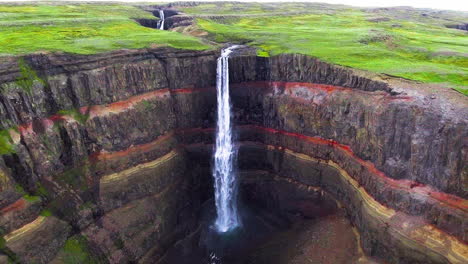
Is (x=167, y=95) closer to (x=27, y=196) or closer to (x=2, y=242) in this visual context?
(x=27, y=196)

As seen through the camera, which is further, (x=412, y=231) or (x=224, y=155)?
(x=224, y=155)

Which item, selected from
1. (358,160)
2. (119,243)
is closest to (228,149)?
(358,160)

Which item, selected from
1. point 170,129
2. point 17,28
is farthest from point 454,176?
point 17,28

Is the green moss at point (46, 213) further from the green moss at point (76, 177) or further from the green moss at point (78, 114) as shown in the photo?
the green moss at point (78, 114)

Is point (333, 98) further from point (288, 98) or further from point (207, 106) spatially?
point (207, 106)

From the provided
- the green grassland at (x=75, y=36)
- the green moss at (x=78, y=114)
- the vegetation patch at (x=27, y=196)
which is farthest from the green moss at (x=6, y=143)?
the green grassland at (x=75, y=36)

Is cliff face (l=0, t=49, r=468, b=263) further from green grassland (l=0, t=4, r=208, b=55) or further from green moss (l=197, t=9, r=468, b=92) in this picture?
green moss (l=197, t=9, r=468, b=92)

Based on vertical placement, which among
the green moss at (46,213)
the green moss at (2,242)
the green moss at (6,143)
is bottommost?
the green moss at (2,242)

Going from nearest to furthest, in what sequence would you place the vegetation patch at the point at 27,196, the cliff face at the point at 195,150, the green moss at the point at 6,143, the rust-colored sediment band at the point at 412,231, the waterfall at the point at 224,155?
the rust-colored sediment band at the point at 412,231 → the cliff face at the point at 195,150 → the green moss at the point at 6,143 → the vegetation patch at the point at 27,196 → the waterfall at the point at 224,155
